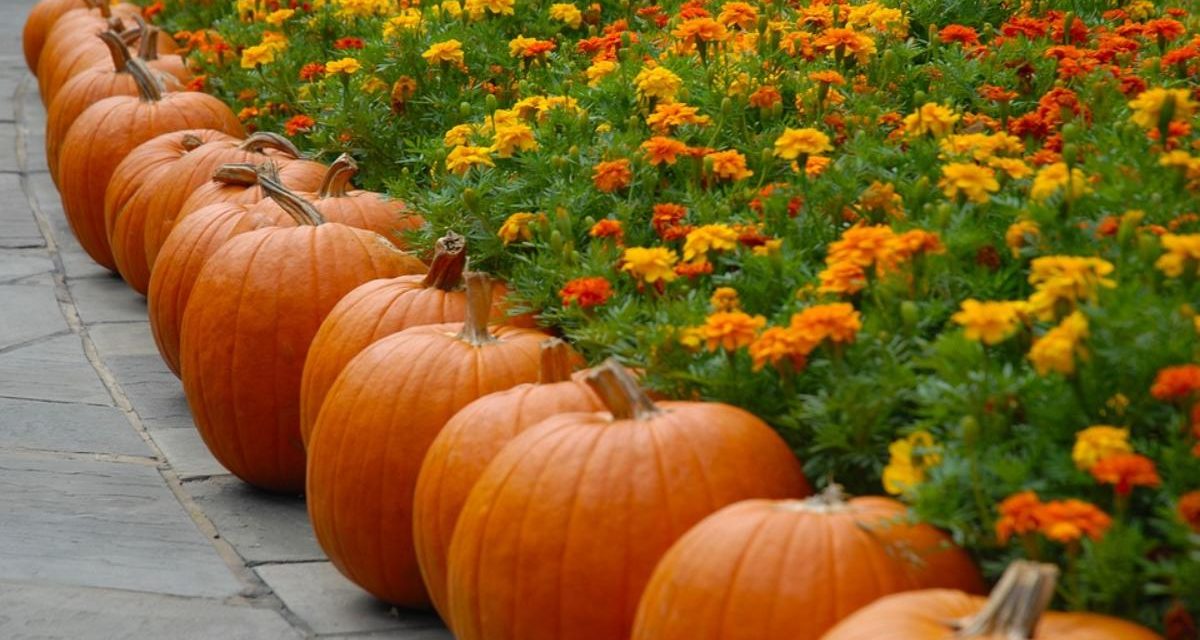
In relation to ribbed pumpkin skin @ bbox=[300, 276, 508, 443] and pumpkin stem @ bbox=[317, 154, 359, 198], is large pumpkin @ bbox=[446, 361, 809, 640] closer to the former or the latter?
ribbed pumpkin skin @ bbox=[300, 276, 508, 443]

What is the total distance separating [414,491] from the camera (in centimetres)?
336

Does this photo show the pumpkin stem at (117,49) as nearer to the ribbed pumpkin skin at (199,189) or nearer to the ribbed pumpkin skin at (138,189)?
the ribbed pumpkin skin at (138,189)

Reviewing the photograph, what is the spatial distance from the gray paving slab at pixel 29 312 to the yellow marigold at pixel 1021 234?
3693mm

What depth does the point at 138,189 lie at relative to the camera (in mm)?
5523

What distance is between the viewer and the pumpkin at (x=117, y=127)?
6.00 meters

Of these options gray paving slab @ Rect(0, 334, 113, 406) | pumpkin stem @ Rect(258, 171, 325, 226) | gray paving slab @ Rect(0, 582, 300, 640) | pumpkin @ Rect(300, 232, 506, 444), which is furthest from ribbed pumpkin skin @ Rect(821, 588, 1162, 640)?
gray paving slab @ Rect(0, 334, 113, 406)

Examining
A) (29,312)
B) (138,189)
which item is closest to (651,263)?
(138,189)

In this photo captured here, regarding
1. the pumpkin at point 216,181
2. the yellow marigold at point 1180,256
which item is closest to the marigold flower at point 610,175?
the pumpkin at point 216,181

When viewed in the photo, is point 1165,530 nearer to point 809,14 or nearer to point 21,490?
point 809,14

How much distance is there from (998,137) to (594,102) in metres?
1.31

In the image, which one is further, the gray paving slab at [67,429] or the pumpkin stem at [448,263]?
the gray paving slab at [67,429]

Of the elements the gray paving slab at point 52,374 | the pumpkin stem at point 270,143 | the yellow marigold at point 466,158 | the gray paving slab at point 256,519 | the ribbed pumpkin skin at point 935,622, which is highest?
the yellow marigold at point 466,158

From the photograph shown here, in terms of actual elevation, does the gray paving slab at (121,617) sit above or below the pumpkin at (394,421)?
below

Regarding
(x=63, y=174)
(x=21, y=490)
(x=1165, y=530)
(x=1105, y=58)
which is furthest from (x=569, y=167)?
(x=63, y=174)
